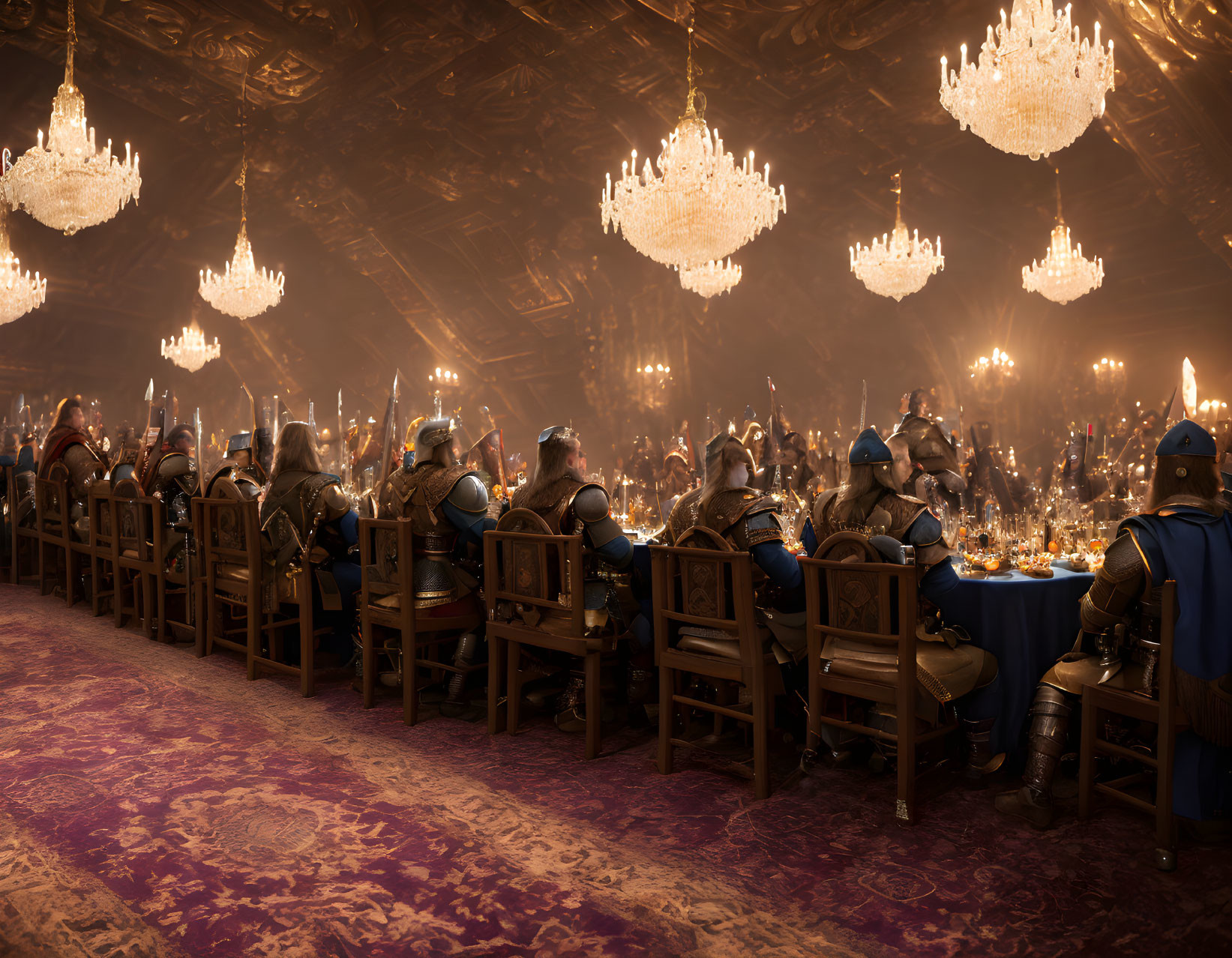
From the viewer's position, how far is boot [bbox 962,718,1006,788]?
326 centimetres

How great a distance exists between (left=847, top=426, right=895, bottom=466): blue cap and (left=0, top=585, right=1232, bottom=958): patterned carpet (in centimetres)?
135

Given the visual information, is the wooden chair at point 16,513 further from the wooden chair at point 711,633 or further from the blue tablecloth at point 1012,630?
the blue tablecloth at point 1012,630

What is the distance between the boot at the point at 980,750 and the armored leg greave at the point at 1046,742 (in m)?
0.28

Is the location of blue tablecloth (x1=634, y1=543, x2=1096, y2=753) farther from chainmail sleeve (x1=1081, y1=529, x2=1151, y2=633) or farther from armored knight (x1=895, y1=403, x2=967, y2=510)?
armored knight (x1=895, y1=403, x2=967, y2=510)

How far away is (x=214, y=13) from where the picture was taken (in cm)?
1045

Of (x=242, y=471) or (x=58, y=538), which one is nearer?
(x=242, y=471)

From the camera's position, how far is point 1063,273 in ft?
29.1

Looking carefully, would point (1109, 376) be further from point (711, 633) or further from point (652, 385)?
point (711, 633)

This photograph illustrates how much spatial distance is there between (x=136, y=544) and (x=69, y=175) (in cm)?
368

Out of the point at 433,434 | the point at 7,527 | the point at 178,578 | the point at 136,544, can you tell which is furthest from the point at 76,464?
the point at 433,434

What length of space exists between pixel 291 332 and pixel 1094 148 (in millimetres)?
14453

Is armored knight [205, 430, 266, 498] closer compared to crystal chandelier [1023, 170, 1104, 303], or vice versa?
armored knight [205, 430, 266, 498]

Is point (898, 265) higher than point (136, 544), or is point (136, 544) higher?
point (898, 265)

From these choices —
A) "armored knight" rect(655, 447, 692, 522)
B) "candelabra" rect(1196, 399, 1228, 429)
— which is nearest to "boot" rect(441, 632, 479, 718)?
"armored knight" rect(655, 447, 692, 522)
